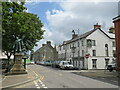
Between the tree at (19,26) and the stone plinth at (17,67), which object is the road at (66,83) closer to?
the stone plinth at (17,67)

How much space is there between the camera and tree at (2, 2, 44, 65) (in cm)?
1613

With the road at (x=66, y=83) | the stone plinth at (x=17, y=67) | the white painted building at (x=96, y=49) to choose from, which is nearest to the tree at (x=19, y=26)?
the stone plinth at (x=17, y=67)

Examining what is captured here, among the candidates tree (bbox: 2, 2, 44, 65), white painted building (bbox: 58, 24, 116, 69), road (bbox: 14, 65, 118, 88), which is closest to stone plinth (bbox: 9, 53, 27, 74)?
tree (bbox: 2, 2, 44, 65)

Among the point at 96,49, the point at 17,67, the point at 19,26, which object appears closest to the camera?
the point at 19,26

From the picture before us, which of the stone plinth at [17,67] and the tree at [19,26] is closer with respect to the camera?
the tree at [19,26]

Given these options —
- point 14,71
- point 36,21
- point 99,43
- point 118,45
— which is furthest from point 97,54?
point 14,71

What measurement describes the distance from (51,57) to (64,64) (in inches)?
2328

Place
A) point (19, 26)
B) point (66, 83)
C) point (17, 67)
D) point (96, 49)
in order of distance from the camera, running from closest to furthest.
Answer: point (66, 83) < point (19, 26) < point (17, 67) < point (96, 49)

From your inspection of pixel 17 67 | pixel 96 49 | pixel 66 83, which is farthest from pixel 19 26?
pixel 96 49

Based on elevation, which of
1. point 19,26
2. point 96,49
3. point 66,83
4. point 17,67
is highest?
point 19,26

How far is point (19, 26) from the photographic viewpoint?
70.0 ft

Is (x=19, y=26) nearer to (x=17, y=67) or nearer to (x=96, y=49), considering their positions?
(x=17, y=67)

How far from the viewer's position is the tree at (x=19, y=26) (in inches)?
635

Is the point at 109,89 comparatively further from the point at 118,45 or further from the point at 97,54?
the point at 97,54
